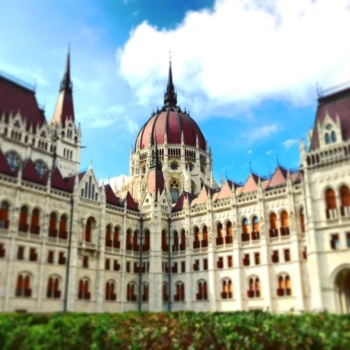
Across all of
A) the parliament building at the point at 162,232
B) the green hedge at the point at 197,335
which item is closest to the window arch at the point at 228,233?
the parliament building at the point at 162,232

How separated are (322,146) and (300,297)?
55.6 feet

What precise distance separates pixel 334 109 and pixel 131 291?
3608 centimetres

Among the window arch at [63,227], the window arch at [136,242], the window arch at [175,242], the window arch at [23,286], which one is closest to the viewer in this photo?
the window arch at [23,286]

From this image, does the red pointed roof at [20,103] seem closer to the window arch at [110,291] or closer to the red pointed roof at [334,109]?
the window arch at [110,291]

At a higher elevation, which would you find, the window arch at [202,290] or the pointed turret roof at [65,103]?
the pointed turret roof at [65,103]

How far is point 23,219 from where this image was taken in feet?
152

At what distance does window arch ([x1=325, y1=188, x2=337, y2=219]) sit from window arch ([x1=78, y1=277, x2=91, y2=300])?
3027 cm

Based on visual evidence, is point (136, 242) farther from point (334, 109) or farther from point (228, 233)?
point (334, 109)

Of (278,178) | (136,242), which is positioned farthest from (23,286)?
(278,178)

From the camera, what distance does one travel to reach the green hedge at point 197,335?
20.5 meters

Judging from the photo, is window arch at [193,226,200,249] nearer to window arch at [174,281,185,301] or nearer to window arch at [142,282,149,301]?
window arch at [174,281,185,301]

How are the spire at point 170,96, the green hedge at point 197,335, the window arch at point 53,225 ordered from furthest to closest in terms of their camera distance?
the spire at point 170,96
the window arch at point 53,225
the green hedge at point 197,335

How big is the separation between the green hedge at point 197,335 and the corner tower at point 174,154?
56.1 m

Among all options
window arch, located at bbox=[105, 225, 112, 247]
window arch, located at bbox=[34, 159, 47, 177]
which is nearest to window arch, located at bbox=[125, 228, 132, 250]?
window arch, located at bbox=[105, 225, 112, 247]
